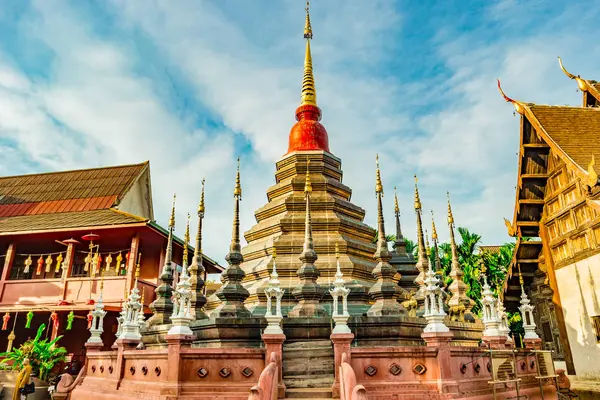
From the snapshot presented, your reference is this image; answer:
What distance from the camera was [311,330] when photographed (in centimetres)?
1308

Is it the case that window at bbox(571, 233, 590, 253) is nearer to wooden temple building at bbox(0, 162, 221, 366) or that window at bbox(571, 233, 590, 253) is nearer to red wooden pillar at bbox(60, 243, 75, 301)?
wooden temple building at bbox(0, 162, 221, 366)

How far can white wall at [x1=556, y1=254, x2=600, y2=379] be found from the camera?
1655 centimetres

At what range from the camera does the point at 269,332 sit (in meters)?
10.6

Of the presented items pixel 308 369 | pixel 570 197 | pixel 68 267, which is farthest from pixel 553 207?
pixel 68 267

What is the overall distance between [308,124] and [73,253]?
13.6m

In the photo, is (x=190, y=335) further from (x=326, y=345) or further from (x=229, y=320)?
(x=326, y=345)

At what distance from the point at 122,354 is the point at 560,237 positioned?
17.4 meters

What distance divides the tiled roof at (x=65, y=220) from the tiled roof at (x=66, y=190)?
1.04 meters

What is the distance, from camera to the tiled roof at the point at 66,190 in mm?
26469

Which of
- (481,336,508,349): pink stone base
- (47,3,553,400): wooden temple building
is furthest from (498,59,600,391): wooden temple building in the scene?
(481,336,508,349): pink stone base

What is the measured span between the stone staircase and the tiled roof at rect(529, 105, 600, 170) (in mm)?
12198

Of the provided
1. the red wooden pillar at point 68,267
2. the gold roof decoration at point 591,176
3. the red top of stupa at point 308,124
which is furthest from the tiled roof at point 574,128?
the red wooden pillar at point 68,267

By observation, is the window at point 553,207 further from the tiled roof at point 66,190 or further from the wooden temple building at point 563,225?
the tiled roof at point 66,190

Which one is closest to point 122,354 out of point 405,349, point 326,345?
point 326,345
